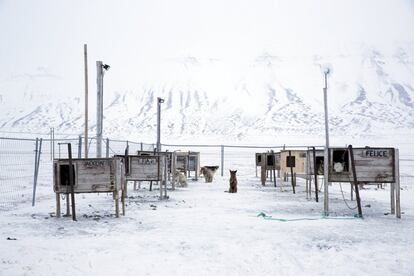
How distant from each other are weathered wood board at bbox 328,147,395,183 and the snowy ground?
85 cm

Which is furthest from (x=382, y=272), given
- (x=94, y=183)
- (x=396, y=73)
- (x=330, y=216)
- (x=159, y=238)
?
(x=396, y=73)

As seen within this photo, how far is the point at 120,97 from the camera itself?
169 m

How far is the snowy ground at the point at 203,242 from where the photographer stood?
5910mm

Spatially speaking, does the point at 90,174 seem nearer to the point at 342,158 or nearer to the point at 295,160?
the point at 342,158

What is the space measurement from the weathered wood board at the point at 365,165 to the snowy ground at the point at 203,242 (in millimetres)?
854

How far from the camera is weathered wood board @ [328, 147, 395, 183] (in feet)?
34.5

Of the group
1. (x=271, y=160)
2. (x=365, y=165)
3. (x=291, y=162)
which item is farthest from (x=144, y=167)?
(x=271, y=160)

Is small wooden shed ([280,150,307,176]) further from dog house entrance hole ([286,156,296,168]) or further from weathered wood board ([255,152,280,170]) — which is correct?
weathered wood board ([255,152,280,170])

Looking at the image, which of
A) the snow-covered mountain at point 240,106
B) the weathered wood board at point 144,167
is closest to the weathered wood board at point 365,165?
the weathered wood board at point 144,167

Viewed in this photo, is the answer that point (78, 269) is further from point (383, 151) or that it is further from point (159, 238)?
point (383, 151)

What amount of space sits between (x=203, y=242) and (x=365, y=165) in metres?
4.94

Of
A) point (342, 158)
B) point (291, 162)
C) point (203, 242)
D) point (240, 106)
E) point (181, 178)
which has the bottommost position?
point (203, 242)

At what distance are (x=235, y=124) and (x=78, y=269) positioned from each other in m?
120

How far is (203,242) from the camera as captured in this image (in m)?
7.34
